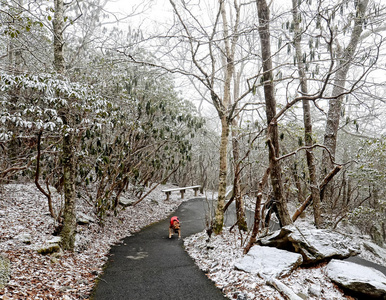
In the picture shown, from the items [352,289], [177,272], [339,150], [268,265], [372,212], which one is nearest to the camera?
[352,289]

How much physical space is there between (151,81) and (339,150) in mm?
13837

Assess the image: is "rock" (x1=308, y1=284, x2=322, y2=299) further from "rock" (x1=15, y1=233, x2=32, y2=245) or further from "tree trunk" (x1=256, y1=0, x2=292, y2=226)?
"rock" (x1=15, y1=233, x2=32, y2=245)

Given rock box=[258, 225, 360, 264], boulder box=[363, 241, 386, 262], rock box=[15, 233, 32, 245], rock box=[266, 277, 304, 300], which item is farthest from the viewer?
boulder box=[363, 241, 386, 262]

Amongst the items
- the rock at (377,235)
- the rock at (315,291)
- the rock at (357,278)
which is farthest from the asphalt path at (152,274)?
the rock at (377,235)

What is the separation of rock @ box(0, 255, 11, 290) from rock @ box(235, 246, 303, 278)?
14.3ft

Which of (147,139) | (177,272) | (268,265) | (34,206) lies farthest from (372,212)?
(34,206)

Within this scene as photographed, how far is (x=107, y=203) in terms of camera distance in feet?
29.0

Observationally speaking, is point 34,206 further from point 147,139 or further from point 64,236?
point 147,139

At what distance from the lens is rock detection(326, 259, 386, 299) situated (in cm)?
414

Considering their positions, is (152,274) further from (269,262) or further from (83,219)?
(83,219)

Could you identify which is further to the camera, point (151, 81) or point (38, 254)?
point (151, 81)

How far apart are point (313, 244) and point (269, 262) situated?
121 centimetres

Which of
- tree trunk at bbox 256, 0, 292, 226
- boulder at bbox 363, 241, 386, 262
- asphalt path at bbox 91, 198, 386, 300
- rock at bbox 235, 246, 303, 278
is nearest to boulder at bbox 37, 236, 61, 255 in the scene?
asphalt path at bbox 91, 198, 386, 300

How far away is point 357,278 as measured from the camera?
437cm
